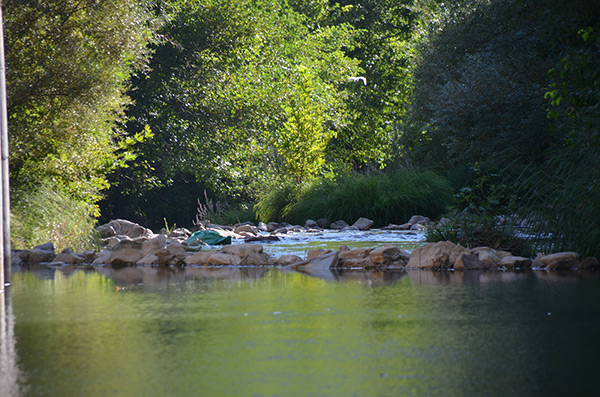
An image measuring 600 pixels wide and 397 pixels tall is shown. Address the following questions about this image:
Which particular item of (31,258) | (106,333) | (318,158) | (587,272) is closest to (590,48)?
(587,272)

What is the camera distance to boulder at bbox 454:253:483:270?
25.9 feet

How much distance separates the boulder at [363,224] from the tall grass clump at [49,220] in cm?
684

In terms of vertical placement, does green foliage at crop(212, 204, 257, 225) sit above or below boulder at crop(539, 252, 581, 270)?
above

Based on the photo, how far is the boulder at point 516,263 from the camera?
7.86 m

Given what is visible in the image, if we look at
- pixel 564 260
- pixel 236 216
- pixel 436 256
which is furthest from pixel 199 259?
pixel 236 216

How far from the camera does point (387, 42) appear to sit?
3375 cm

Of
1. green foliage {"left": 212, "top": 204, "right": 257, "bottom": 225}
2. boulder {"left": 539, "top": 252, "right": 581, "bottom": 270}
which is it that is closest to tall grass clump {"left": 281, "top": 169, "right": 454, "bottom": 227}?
green foliage {"left": 212, "top": 204, "right": 257, "bottom": 225}

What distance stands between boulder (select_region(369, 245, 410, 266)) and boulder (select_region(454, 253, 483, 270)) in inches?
28.5

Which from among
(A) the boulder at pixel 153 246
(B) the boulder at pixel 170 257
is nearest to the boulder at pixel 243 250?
(B) the boulder at pixel 170 257

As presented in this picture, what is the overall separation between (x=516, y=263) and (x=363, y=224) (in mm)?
9704

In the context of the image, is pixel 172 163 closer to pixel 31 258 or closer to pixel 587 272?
pixel 31 258

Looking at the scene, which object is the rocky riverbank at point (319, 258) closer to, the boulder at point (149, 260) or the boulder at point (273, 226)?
the boulder at point (149, 260)

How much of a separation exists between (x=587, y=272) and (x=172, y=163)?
55.4ft

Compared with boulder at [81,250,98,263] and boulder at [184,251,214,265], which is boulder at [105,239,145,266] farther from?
boulder at [184,251,214,265]
